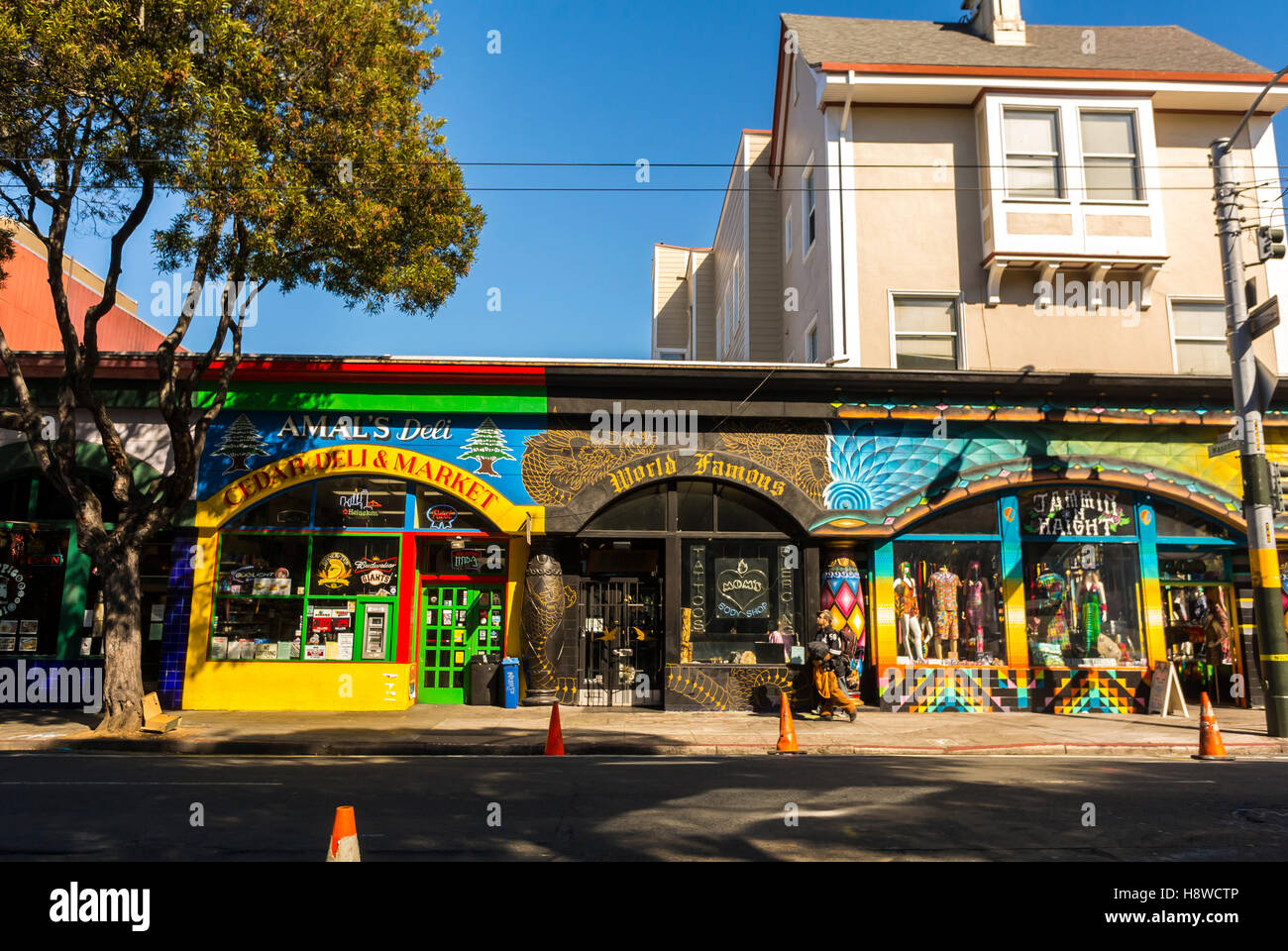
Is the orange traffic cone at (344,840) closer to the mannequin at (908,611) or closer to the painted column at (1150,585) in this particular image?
the mannequin at (908,611)

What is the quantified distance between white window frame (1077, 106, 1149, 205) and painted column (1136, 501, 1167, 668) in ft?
19.5

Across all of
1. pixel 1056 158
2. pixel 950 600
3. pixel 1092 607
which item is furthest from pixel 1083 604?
pixel 1056 158

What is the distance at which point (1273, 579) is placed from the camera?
14031 millimetres

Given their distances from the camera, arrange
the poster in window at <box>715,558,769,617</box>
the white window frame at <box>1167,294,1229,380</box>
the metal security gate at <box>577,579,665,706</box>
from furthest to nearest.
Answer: the white window frame at <box>1167,294,1229,380</box>, the metal security gate at <box>577,579,665,706</box>, the poster in window at <box>715,558,769,617</box>

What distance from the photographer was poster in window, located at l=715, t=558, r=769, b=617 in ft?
55.7

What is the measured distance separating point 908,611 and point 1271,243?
8578mm

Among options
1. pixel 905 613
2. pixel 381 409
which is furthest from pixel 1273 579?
pixel 381 409

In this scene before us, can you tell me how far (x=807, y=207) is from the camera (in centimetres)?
2061

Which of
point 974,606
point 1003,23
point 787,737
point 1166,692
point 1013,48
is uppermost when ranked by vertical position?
point 1003,23

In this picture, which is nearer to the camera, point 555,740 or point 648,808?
point 648,808

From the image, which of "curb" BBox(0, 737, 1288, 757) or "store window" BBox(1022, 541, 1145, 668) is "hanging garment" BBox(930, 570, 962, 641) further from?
"curb" BBox(0, 737, 1288, 757)
